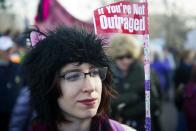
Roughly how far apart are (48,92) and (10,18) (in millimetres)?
22580

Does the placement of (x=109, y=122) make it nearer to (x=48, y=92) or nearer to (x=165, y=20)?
(x=48, y=92)

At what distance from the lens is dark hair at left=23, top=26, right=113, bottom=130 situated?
2.06m

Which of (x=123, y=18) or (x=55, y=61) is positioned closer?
(x=55, y=61)

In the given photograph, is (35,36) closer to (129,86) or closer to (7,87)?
(129,86)

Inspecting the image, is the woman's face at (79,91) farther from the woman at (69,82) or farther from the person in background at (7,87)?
the person in background at (7,87)

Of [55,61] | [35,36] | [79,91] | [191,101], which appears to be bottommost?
[191,101]

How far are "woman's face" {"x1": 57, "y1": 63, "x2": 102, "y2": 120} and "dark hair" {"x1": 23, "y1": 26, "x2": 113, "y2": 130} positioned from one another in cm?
4

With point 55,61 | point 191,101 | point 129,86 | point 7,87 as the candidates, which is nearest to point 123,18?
point 55,61

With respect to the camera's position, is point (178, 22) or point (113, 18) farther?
point (178, 22)

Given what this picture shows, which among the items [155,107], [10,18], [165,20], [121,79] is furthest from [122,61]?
[165,20]

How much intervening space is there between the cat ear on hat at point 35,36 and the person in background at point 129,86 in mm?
1613

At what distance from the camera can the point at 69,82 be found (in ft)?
6.61

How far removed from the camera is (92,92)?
201 centimetres

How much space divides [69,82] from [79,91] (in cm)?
7
